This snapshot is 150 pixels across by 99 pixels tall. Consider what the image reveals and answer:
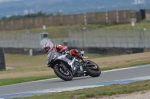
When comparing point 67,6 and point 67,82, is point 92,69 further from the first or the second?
point 67,6

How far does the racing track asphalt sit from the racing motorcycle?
207 mm

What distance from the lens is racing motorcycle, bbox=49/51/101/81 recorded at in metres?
18.4

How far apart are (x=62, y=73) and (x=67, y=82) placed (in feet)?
1.37

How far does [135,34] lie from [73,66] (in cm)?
2238

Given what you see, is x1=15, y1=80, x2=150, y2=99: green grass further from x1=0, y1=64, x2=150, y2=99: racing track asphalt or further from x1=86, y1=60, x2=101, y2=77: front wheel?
x1=86, y1=60, x2=101, y2=77: front wheel

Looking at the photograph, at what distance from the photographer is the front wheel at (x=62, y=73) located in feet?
60.4

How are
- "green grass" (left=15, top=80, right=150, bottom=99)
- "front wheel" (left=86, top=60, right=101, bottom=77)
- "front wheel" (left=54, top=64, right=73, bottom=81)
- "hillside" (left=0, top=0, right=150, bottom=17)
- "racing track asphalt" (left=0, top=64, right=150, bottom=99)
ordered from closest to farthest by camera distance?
1. "green grass" (left=15, top=80, right=150, bottom=99)
2. "racing track asphalt" (left=0, top=64, right=150, bottom=99)
3. "front wheel" (left=54, top=64, right=73, bottom=81)
4. "front wheel" (left=86, top=60, right=101, bottom=77)
5. "hillside" (left=0, top=0, right=150, bottom=17)

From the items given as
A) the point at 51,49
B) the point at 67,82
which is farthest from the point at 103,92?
the point at 51,49

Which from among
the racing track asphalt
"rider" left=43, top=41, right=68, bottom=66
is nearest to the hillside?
the racing track asphalt

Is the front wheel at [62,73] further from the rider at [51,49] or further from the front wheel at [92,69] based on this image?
the front wheel at [92,69]

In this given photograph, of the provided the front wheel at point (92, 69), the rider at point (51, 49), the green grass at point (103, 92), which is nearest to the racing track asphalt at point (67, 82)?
the front wheel at point (92, 69)

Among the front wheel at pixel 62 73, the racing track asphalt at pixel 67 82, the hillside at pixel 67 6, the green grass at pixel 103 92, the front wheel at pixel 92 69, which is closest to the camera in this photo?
the green grass at pixel 103 92

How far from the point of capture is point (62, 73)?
18500 mm

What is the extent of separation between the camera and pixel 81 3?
5192 inches
